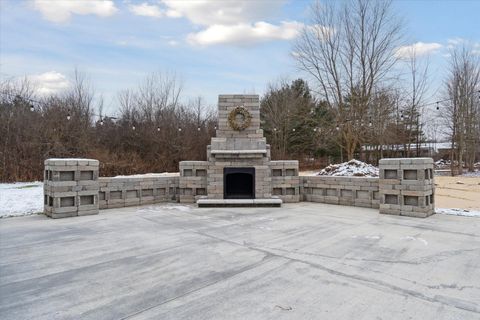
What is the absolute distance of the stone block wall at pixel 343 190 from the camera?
7.80m

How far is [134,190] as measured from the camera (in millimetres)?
8477

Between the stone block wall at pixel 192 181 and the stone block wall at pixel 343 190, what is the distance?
2933 millimetres

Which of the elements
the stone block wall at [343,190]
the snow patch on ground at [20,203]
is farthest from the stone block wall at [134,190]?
the stone block wall at [343,190]

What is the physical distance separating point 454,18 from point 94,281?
1087 centimetres

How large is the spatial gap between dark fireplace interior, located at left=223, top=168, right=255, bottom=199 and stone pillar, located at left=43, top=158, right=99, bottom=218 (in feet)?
11.0

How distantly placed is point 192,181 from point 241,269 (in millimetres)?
5783

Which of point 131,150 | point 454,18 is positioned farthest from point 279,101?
point 454,18

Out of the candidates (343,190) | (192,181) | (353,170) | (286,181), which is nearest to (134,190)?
(192,181)

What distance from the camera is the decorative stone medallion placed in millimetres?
9047

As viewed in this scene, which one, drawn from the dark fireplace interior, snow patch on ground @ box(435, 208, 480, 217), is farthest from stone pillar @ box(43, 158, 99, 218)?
snow patch on ground @ box(435, 208, 480, 217)

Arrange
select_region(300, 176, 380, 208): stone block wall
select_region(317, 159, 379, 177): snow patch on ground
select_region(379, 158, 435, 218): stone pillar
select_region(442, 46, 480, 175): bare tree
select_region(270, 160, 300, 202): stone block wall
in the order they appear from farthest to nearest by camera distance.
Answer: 1. select_region(442, 46, 480, 175): bare tree
2. select_region(317, 159, 379, 177): snow patch on ground
3. select_region(270, 160, 300, 202): stone block wall
4. select_region(300, 176, 380, 208): stone block wall
5. select_region(379, 158, 435, 218): stone pillar

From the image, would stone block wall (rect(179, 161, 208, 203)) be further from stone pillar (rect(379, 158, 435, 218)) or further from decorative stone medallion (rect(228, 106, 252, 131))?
stone pillar (rect(379, 158, 435, 218))

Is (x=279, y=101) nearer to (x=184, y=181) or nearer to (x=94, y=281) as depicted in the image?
(x=184, y=181)

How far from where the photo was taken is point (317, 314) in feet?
8.10
